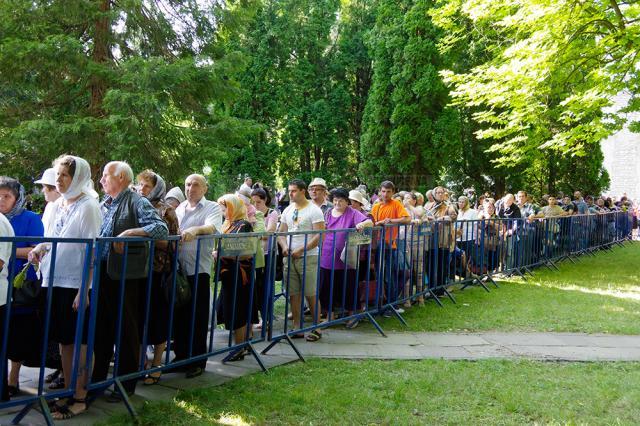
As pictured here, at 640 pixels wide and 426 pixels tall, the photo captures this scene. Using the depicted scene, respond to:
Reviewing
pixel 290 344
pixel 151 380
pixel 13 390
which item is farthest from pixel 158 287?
pixel 290 344

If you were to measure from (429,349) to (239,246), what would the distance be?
8.48 feet

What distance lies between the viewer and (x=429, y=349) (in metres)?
6.24

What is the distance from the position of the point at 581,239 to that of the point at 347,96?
17.6 meters

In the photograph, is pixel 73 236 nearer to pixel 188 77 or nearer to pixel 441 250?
pixel 441 250

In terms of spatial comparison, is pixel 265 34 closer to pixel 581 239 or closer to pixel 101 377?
pixel 581 239

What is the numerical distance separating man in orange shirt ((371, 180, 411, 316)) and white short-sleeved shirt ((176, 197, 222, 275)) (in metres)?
2.85

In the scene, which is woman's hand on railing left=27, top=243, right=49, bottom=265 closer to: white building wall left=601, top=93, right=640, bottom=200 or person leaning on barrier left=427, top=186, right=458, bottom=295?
person leaning on barrier left=427, top=186, right=458, bottom=295

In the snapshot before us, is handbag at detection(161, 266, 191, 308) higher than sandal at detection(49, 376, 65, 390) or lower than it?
higher

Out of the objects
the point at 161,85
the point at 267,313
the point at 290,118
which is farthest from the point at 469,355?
the point at 290,118

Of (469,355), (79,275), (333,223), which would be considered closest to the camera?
(79,275)

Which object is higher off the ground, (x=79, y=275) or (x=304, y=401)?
(x=79, y=275)

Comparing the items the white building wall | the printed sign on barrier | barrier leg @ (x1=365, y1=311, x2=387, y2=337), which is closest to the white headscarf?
the printed sign on barrier

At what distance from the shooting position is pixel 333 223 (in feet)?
24.0

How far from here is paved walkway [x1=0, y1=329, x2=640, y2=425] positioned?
16.4ft
